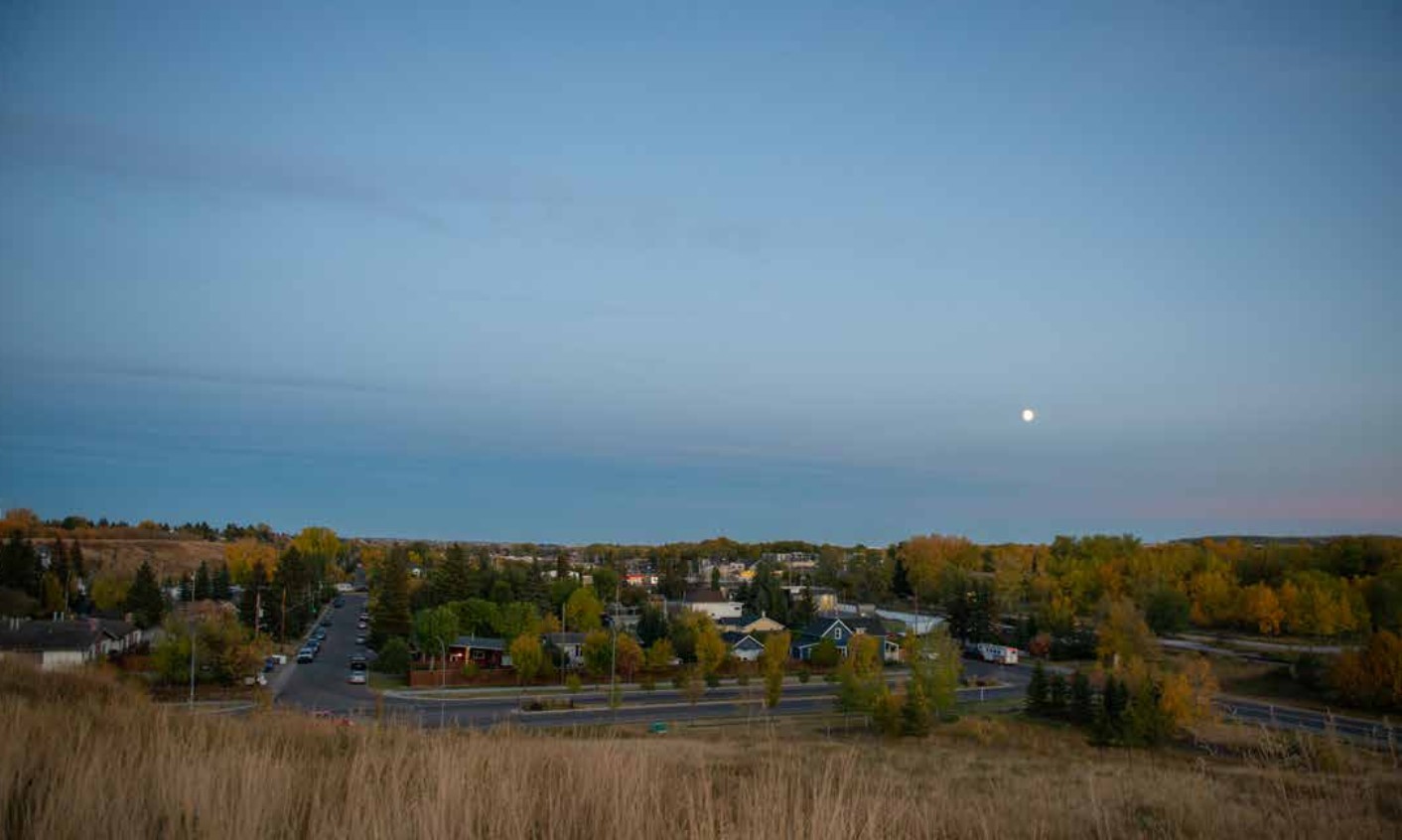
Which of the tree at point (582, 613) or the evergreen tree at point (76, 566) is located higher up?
the evergreen tree at point (76, 566)

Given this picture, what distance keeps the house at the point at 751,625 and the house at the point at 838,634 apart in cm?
240

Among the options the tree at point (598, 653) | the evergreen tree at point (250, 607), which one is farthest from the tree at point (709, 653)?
the evergreen tree at point (250, 607)

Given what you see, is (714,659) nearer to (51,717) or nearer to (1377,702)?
(1377,702)

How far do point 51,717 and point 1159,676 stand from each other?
38319 millimetres

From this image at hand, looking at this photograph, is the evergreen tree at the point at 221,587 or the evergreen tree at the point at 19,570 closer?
the evergreen tree at the point at 19,570

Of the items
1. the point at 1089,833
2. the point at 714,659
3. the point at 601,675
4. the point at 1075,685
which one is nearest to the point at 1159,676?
the point at 1075,685

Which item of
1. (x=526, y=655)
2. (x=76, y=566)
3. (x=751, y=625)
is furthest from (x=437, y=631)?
(x=76, y=566)

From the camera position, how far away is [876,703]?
31.8 m

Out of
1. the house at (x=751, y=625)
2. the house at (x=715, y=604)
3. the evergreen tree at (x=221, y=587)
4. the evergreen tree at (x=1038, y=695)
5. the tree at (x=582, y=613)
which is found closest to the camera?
the evergreen tree at (x=1038, y=695)

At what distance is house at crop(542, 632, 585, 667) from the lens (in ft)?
156

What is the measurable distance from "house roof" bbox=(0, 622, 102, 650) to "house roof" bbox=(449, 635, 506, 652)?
59.4ft

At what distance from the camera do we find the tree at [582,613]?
5569cm

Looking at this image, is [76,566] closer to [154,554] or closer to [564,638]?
[154,554]

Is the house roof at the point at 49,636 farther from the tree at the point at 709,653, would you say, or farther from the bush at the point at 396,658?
the tree at the point at 709,653
